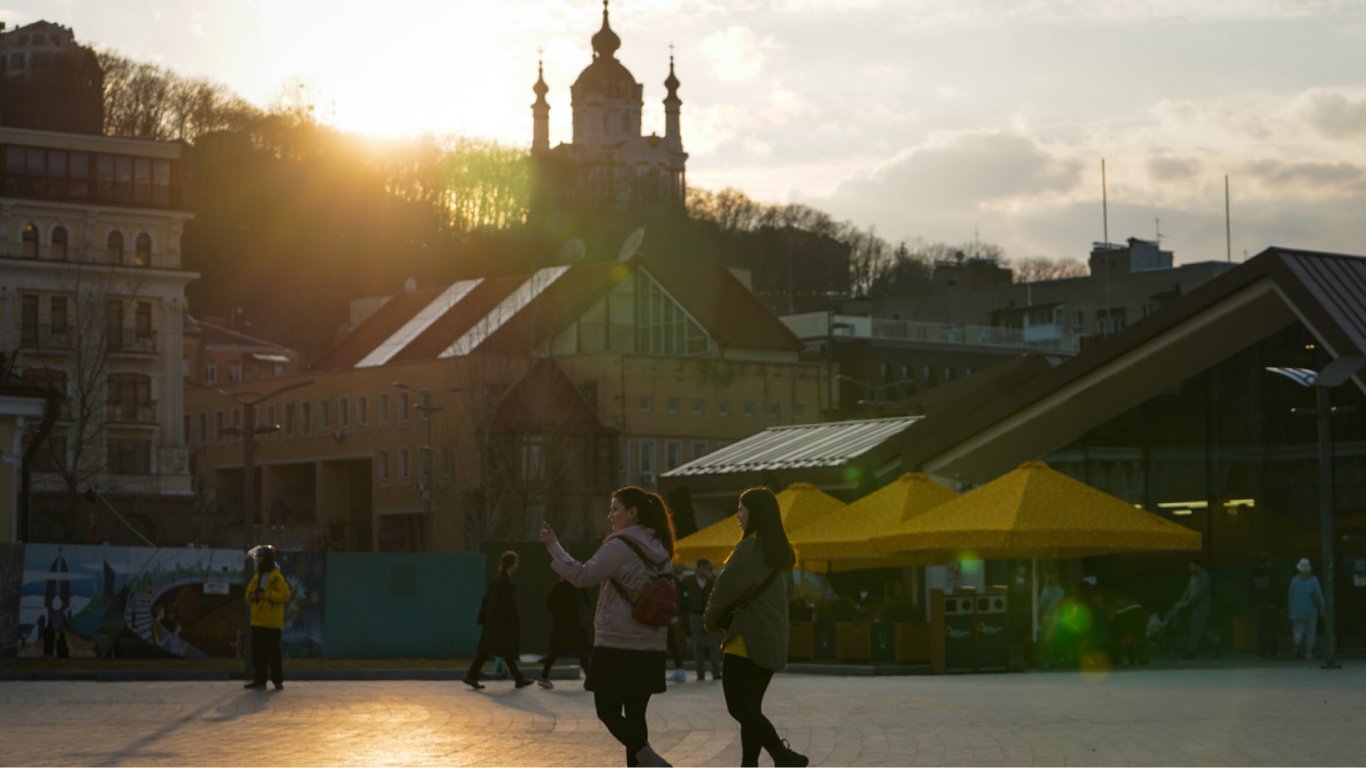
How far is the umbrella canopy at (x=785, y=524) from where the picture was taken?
36906 mm

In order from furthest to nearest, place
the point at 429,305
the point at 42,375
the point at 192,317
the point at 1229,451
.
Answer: the point at 192,317
the point at 429,305
the point at 42,375
the point at 1229,451

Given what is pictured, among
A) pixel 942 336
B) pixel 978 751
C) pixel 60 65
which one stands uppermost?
pixel 60 65

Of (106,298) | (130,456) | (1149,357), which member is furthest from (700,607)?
(130,456)

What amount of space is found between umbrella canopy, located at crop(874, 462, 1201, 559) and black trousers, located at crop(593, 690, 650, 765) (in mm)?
18003

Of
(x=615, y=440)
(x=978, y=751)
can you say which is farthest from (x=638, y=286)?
(x=978, y=751)

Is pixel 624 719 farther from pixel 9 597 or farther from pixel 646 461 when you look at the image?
Result: pixel 646 461

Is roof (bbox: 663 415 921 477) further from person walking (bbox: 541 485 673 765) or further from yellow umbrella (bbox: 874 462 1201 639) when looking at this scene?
person walking (bbox: 541 485 673 765)

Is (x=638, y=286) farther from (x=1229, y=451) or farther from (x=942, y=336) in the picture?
(x=1229, y=451)

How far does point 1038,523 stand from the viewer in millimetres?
31062

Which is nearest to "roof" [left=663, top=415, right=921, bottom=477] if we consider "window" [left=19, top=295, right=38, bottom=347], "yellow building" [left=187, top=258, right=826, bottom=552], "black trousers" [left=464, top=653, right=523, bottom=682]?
"black trousers" [left=464, top=653, right=523, bottom=682]

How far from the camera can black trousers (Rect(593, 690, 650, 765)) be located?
520 inches

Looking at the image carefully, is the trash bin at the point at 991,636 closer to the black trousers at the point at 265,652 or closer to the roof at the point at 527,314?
the black trousers at the point at 265,652

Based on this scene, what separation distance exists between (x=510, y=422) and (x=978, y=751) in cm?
6947

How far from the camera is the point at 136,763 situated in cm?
1567
